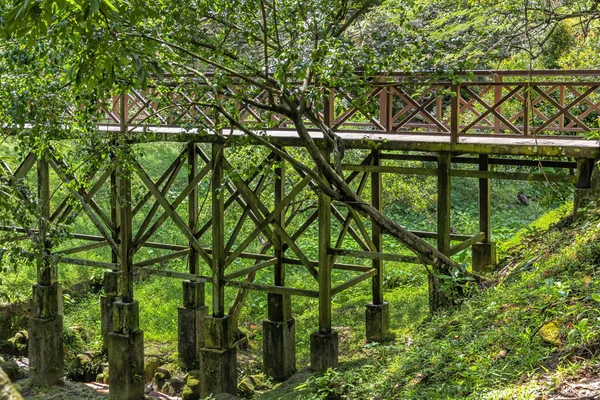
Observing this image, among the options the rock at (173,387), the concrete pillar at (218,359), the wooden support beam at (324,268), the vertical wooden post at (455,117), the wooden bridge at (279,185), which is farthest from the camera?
the rock at (173,387)

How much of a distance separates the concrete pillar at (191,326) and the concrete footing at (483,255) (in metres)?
4.91

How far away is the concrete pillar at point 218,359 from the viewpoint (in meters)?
12.6

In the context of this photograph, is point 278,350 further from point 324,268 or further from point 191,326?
point 324,268

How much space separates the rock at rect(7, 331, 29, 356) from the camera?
16.9 metres

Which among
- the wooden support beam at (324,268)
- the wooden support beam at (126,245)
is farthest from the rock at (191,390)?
the wooden support beam at (324,268)

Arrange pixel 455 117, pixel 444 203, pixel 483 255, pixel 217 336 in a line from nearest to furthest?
pixel 455 117, pixel 444 203, pixel 217 336, pixel 483 255

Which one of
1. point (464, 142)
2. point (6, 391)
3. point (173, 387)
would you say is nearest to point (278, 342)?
point (173, 387)

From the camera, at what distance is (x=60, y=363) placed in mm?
14984

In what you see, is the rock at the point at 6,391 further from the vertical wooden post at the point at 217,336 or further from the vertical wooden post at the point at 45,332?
the vertical wooden post at the point at 45,332

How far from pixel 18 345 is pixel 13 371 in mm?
1892

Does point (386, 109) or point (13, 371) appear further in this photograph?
point (13, 371)

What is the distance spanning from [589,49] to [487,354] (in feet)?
36.3

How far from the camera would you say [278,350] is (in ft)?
44.8

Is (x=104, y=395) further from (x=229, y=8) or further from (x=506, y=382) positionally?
(x=506, y=382)
